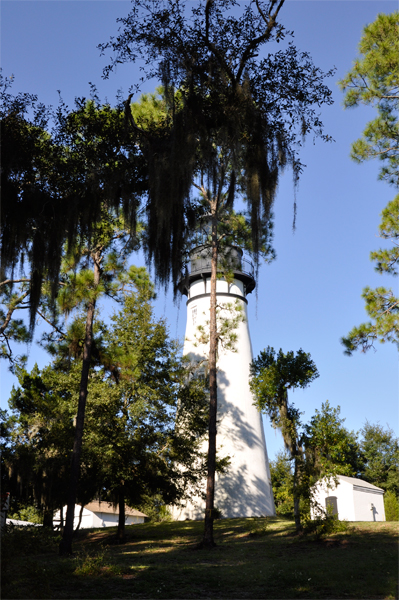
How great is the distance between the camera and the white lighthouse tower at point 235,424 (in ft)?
67.1

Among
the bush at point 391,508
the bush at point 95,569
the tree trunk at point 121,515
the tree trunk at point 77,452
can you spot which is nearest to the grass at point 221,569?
the bush at point 95,569

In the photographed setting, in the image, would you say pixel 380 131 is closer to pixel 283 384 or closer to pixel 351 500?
pixel 283 384

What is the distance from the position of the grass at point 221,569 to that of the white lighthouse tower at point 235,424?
6713 mm

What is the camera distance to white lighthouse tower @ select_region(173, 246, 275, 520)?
67.1 ft

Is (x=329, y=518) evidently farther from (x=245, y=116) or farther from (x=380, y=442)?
(x=380, y=442)

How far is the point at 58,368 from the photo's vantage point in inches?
730

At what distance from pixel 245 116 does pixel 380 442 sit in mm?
35225

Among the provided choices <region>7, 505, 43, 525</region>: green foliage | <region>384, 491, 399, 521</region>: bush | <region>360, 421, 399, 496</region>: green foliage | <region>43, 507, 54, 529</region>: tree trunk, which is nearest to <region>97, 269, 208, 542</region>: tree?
<region>43, 507, 54, 529</region>: tree trunk

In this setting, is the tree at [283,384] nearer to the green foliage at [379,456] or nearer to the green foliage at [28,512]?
the green foliage at [28,512]

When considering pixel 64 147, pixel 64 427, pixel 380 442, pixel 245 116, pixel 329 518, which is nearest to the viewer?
pixel 245 116

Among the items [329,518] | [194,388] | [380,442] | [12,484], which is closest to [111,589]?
[329,518]

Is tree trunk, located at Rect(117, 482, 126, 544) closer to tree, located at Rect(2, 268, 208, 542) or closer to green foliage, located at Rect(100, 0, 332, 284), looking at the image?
tree, located at Rect(2, 268, 208, 542)

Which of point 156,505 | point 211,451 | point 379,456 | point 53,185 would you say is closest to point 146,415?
point 211,451

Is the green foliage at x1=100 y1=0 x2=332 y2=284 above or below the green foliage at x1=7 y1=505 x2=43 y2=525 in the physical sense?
above
